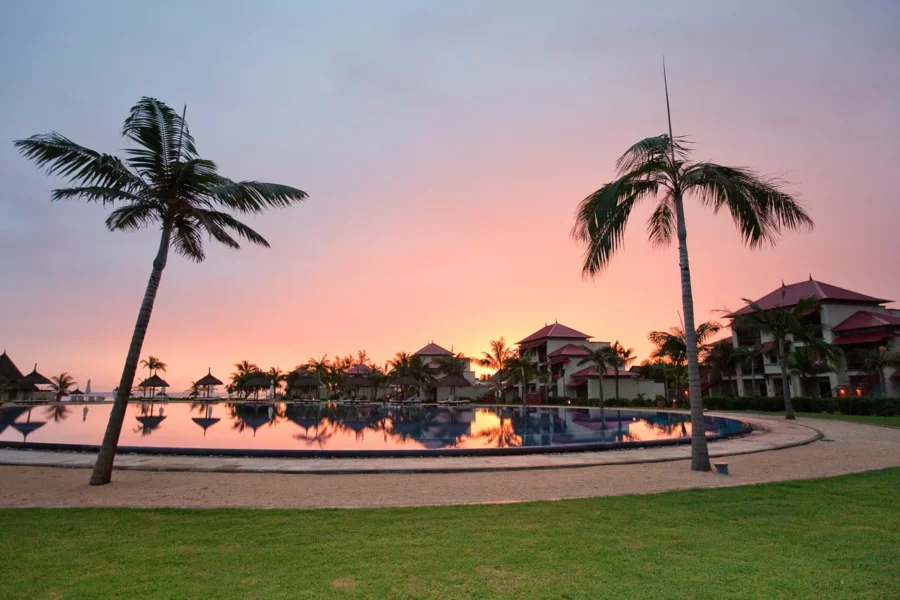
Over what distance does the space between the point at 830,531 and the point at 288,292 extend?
3052 cm

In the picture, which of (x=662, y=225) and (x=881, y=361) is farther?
(x=881, y=361)

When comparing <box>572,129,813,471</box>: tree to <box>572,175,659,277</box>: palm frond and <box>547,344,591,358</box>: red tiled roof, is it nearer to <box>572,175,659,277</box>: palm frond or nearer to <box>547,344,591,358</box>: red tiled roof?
<box>572,175,659,277</box>: palm frond

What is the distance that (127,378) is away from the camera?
8.31 metres

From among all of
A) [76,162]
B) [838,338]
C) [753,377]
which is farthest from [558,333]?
[76,162]

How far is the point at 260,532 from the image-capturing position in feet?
15.8

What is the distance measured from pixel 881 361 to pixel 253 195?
34111 millimetres

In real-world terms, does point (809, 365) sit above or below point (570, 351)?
below

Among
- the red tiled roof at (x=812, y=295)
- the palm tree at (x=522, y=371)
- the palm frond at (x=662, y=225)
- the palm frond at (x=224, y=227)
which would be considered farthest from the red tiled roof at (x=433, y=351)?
the palm frond at (x=224, y=227)

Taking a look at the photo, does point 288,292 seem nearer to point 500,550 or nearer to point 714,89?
point 714,89

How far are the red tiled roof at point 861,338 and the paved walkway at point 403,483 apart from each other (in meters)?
26.0

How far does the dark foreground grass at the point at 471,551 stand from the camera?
11.1 feet

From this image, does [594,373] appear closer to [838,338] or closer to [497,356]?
[497,356]

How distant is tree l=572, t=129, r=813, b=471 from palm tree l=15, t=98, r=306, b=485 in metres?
5.76

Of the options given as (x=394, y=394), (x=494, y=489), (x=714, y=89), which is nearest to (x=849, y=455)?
(x=494, y=489)
